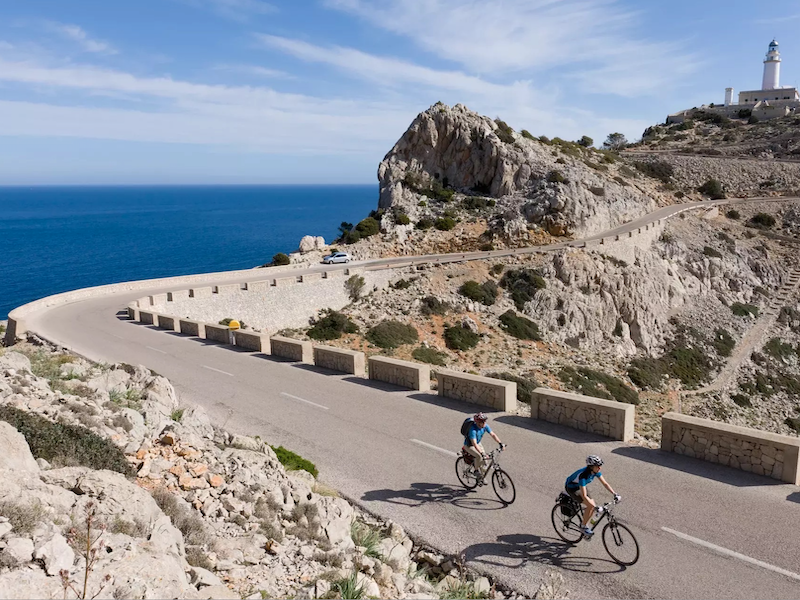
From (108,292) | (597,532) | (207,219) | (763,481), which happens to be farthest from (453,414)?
(207,219)

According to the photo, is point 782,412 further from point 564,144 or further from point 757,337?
point 564,144

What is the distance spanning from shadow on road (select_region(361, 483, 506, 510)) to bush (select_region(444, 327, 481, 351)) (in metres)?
25.3

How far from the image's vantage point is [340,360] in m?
17.3

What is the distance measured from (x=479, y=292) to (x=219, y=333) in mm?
21550

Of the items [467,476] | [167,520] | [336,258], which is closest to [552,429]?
[467,476]

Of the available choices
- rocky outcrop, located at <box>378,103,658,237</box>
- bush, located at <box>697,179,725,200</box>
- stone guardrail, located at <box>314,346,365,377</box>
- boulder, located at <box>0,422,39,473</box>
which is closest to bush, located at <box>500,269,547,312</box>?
rocky outcrop, located at <box>378,103,658,237</box>

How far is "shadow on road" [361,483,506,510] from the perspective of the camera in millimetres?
8961

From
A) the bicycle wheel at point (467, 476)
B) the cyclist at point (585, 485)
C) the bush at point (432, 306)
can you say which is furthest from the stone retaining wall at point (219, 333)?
the cyclist at point (585, 485)

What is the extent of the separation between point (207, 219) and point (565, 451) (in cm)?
17643

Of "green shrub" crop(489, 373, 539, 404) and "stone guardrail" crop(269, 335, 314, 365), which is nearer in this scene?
"stone guardrail" crop(269, 335, 314, 365)

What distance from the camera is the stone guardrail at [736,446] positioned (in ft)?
30.1

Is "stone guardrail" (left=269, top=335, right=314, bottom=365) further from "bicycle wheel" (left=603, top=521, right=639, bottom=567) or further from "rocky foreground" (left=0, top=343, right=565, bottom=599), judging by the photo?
"bicycle wheel" (left=603, top=521, right=639, bottom=567)

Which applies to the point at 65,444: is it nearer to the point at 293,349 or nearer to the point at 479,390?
the point at 479,390

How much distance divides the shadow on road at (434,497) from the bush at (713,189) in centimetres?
7726
